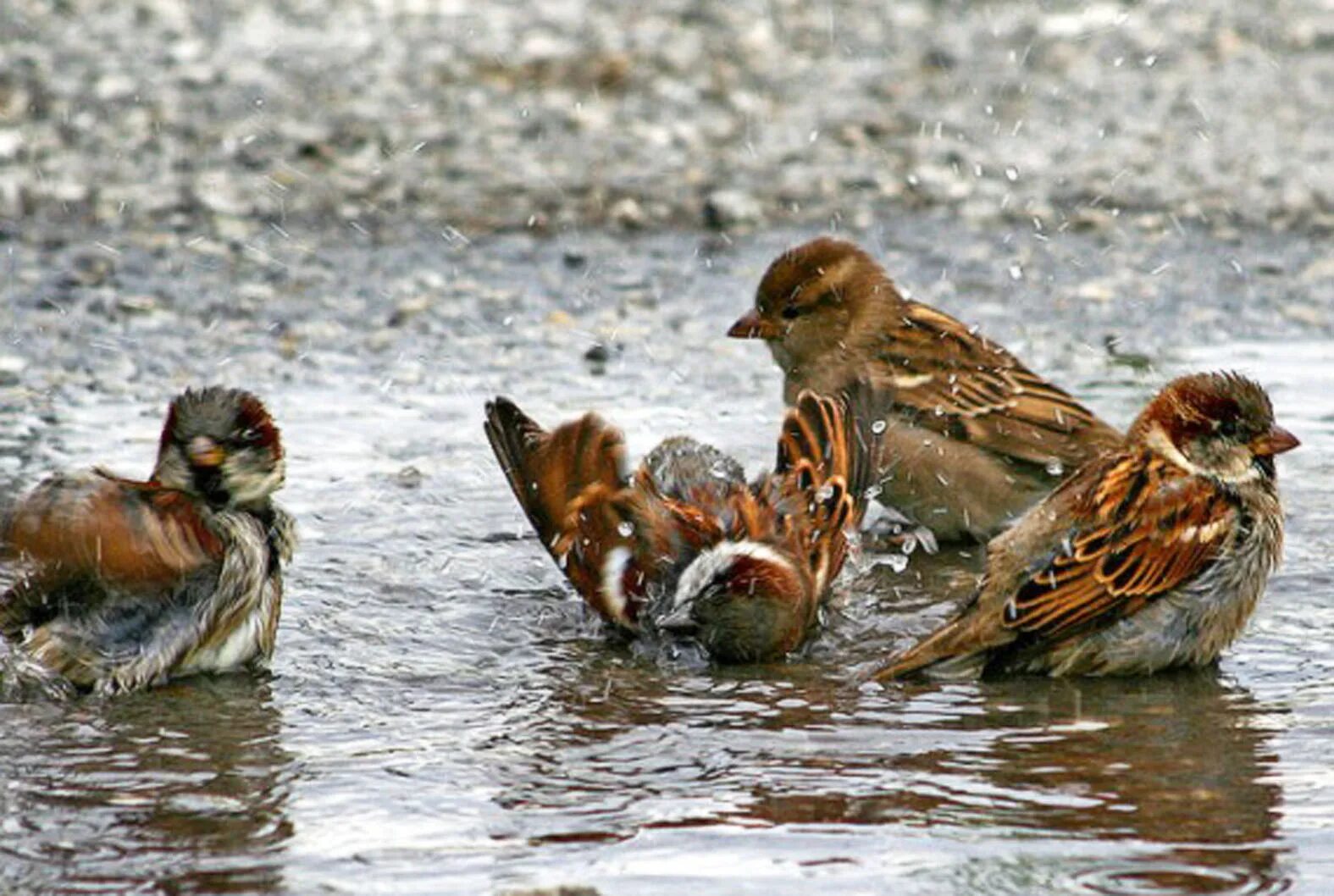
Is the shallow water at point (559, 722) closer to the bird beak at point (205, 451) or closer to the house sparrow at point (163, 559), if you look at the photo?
the house sparrow at point (163, 559)

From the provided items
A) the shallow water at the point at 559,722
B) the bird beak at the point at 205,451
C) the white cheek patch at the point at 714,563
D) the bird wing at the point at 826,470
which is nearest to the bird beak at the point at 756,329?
the shallow water at the point at 559,722

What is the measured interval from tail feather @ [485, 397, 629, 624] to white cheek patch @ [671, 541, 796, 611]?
25 cm

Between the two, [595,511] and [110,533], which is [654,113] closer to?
[595,511]

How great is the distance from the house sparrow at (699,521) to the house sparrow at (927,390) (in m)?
0.54

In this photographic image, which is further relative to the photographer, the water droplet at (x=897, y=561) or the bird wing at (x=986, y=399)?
the bird wing at (x=986, y=399)

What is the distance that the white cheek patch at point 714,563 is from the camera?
21.6 ft

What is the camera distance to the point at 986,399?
8391 mm

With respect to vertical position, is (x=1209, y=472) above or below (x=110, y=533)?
above

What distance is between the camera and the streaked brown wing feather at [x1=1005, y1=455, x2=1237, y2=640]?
21.5ft

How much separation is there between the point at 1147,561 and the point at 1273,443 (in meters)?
0.47

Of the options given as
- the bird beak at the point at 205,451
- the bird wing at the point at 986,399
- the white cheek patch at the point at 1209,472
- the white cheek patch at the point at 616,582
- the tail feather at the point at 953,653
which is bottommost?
the tail feather at the point at 953,653

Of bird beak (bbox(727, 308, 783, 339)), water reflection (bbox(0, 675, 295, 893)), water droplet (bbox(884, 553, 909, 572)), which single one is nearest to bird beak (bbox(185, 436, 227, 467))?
water reflection (bbox(0, 675, 295, 893))

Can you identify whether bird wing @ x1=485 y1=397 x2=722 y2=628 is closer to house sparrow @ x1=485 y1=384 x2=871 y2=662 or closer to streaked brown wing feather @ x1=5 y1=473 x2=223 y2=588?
house sparrow @ x1=485 y1=384 x2=871 y2=662

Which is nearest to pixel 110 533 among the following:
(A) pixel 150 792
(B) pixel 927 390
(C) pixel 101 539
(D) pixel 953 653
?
(C) pixel 101 539
